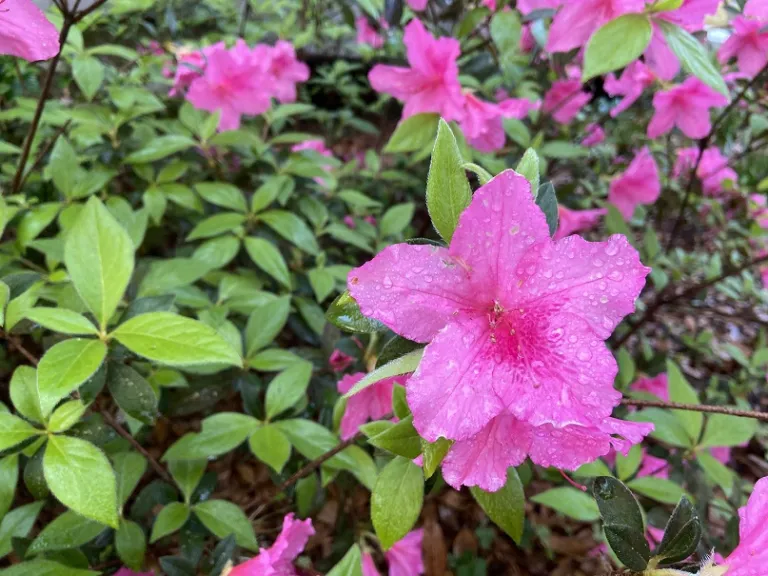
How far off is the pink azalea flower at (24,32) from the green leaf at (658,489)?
41.8 inches

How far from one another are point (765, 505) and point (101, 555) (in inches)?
36.5

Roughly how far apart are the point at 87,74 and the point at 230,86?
11.8 inches

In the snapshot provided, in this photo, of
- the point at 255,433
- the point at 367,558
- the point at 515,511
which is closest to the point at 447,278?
the point at 515,511

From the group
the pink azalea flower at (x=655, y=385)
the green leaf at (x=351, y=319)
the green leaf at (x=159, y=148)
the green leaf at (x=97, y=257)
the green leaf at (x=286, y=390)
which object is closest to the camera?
the green leaf at (x=351, y=319)

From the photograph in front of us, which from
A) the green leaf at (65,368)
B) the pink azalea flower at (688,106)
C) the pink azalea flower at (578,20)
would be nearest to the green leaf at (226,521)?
the green leaf at (65,368)

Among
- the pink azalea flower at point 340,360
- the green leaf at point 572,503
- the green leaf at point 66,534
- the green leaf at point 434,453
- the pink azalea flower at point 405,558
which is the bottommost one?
the pink azalea flower at point 405,558

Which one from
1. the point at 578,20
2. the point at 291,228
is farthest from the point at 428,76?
the point at 291,228

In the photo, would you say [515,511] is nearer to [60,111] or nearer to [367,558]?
[367,558]

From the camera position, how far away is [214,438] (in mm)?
862

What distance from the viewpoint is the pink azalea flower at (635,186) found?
4.99 ft

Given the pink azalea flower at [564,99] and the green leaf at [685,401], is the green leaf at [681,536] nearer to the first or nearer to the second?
the green leaf at [685,401]

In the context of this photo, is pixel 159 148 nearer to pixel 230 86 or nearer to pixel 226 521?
pixel 230 86

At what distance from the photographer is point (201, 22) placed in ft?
7.09

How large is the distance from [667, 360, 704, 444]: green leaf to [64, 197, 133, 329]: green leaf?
3.15 ft
